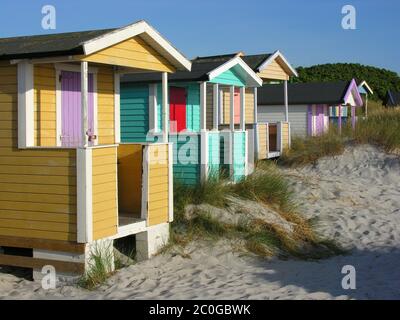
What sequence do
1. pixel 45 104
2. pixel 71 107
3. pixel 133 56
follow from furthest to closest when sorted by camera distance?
pixel 71 107
pixel 133 56
pixel 45 104

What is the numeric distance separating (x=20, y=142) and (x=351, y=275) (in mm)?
4846

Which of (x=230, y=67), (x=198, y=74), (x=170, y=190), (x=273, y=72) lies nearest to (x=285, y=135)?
(x=273, y=72)

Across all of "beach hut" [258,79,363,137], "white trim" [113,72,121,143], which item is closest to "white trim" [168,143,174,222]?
"white trim" [113,72,121,143]

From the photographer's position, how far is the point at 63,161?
8297mm

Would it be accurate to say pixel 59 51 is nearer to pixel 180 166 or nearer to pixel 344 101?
pixel 180 166

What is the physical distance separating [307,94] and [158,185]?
1927cm

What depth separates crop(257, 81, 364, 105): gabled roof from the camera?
88.8 feet

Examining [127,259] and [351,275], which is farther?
[127,259]

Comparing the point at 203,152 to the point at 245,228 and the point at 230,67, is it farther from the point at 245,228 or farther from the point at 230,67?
the point at 245,228

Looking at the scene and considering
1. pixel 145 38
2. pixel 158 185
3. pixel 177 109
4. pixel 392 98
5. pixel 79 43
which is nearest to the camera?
pixel 79 43

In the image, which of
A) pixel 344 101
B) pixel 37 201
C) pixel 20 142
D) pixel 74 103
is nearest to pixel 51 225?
pixel 37 201

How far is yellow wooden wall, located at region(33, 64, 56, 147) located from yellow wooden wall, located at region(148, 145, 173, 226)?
154 cm

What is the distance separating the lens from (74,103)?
984cm
